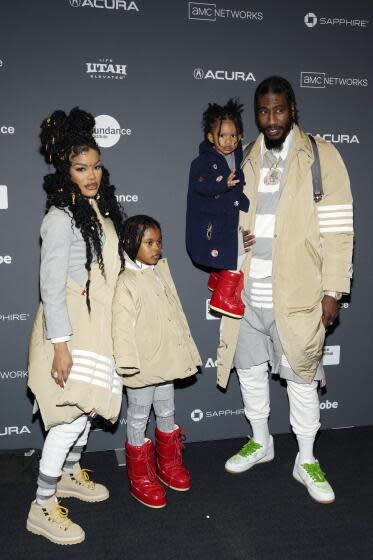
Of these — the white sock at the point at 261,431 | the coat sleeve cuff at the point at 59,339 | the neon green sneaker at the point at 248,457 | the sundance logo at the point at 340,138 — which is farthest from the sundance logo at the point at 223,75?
the neon green sneaker at the point at 248,457

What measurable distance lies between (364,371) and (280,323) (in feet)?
3.87

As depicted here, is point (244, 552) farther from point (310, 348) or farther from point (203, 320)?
point (203, 320)

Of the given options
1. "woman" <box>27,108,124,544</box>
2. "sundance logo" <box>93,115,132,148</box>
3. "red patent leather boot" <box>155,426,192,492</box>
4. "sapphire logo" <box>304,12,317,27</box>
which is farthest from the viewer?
"sapphire logo" <box>304,12,317,27</box>

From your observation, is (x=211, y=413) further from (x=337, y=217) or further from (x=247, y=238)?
(x=337, y=217)

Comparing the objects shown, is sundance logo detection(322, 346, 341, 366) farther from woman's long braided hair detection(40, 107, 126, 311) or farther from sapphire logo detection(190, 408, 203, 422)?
woman's long braided hair detection(40, 107, 126, 311)

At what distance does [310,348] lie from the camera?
2527 mm

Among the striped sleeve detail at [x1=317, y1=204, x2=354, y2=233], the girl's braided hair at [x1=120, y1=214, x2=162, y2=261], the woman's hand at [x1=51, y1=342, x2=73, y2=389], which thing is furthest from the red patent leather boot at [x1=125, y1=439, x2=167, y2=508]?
the striped sleeve detail at [x1=317, y1=204, x2=354, y2=233]

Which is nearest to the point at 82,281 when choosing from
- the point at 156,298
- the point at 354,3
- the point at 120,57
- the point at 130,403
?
the point at 156,298

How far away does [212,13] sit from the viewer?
9.46 ft

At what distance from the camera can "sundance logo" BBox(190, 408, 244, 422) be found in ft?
10.6

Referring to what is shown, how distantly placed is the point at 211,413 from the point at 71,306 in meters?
1.40

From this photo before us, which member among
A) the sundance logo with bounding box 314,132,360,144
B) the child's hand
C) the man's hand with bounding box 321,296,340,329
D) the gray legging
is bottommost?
the gray legging

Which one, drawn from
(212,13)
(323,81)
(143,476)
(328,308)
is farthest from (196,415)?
(212,13)

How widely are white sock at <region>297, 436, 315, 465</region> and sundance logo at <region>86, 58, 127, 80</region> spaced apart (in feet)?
6.97
